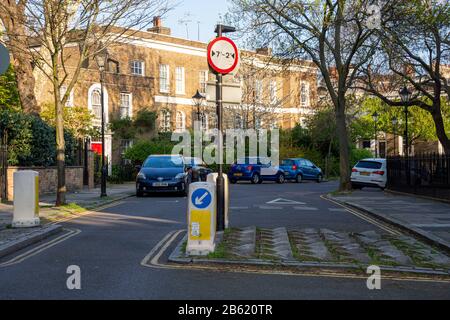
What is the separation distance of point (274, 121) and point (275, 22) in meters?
25.7

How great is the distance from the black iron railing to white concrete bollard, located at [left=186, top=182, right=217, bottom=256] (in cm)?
1251

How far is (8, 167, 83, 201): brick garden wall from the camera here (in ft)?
69.2

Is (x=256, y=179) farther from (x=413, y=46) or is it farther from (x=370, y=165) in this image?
(x=413, y=46)

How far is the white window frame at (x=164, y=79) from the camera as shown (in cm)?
5116

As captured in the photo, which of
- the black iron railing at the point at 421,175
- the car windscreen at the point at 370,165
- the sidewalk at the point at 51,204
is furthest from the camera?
the car windscreen at the point at 370,165

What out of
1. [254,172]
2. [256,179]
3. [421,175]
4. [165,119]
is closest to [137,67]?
[165,119]

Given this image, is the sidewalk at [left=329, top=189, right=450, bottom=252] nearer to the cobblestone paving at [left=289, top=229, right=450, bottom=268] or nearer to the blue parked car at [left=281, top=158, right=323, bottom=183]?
the cobblestone paving at [left=289, top=229, right=450, bottom=268]

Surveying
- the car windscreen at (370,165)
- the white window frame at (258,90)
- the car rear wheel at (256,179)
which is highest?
the white window frame at (258,90)

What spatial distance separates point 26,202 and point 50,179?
38.4ft

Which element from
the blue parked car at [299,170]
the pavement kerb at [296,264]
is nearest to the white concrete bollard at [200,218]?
the pavement kerb at [296,264]

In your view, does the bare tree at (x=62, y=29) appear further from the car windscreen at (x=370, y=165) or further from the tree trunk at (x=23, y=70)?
the car windscreen at (x=370, y=165)

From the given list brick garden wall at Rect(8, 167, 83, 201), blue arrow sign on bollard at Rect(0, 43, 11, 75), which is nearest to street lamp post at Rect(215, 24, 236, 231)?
blue arrow sign on bollard at Rect(0, 43, 11, 75)

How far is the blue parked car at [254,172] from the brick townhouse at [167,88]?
19.4 ft
